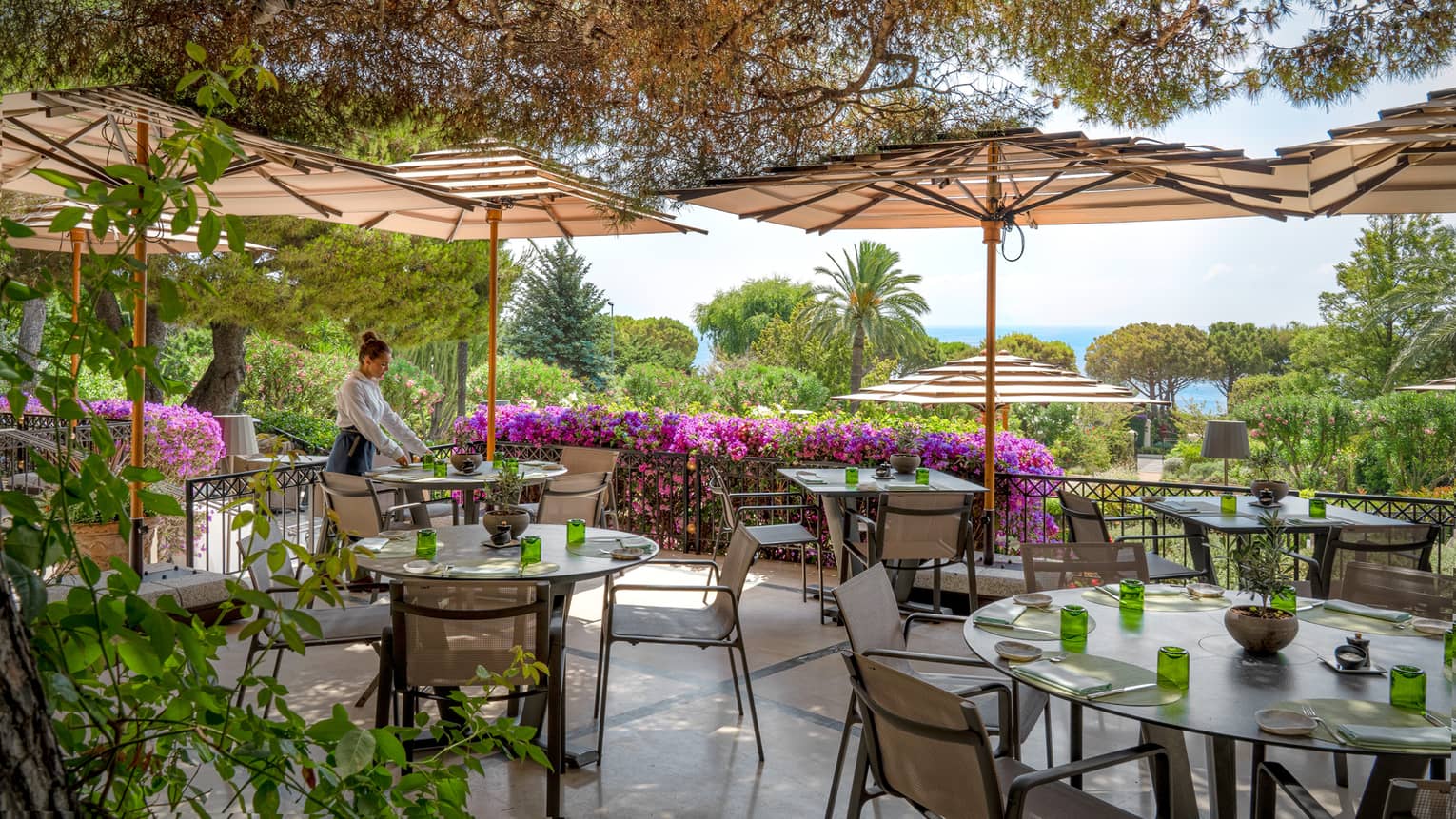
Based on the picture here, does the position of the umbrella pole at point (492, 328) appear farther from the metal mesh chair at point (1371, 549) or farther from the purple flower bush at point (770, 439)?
the metal mesh chair at point (1371, 549)

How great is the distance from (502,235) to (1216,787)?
6641mm

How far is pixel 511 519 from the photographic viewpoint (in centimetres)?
430

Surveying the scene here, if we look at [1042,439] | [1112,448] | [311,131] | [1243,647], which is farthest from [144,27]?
[1112,448]

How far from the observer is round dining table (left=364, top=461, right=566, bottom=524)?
5977 mm

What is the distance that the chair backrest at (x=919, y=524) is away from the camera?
18.1 feet

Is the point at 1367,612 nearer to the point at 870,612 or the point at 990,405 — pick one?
the point at 870,612

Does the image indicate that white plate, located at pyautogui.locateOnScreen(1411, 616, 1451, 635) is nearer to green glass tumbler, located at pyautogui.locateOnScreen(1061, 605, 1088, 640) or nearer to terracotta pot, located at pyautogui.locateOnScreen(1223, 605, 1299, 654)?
terracotta pot, located at pyautogui.locateOnScreen(1223, 605, 1299, 654)

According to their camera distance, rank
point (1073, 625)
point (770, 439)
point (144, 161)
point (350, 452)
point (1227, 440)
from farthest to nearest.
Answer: point (770, 439), point (1227, 440), point (350, 452), point (144, 161), point (1073, 625)

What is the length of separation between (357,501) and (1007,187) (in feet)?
15.4

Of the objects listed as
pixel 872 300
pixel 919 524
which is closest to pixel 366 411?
pixel 919 524

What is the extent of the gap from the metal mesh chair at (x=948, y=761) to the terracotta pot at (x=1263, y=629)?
1.55ft

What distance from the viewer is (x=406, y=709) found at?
135 inches

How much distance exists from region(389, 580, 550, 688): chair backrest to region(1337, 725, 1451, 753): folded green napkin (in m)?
2.30

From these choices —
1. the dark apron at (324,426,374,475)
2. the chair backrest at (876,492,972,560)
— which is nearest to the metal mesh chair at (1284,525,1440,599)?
the chair backrest at (876,492,972,560)
